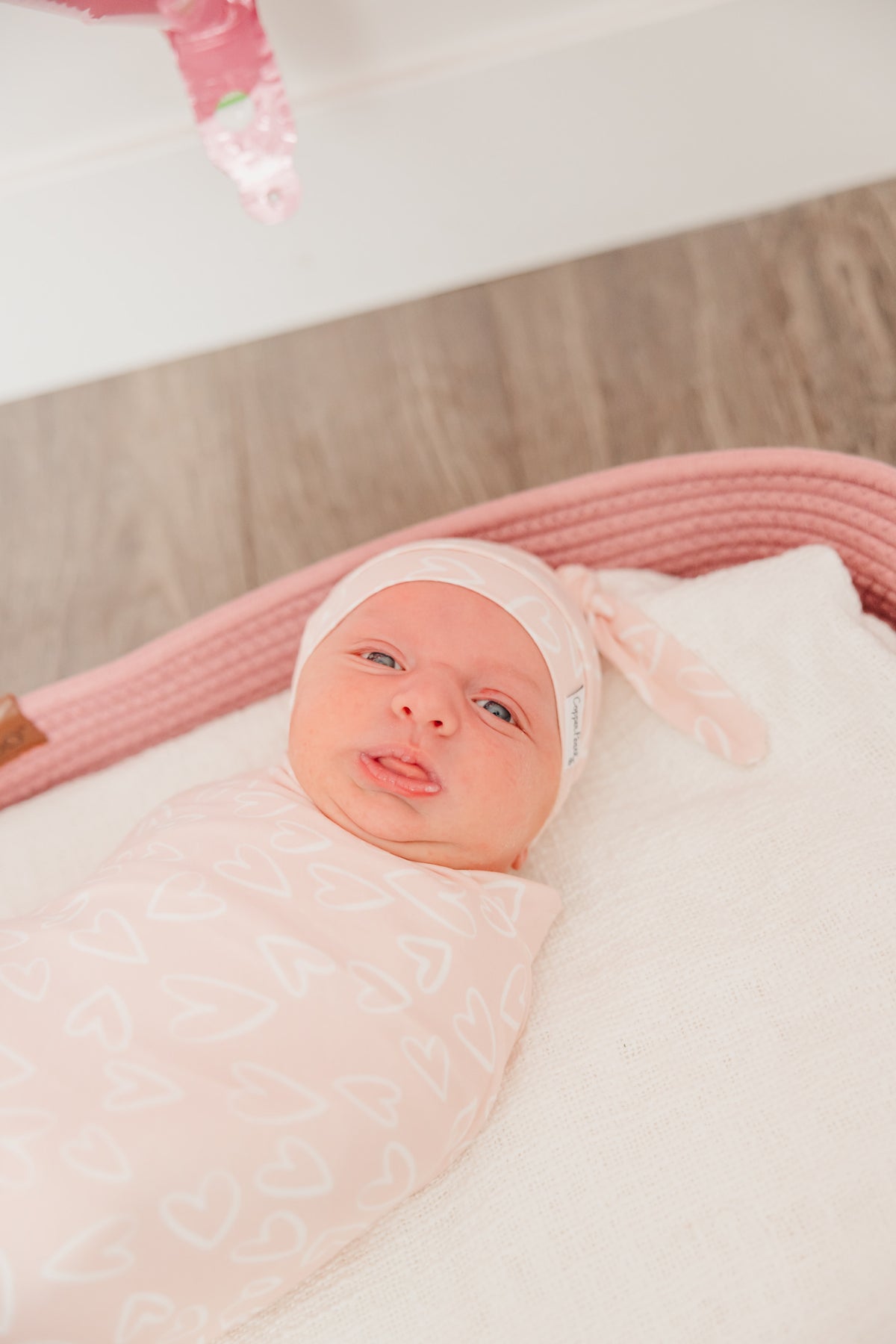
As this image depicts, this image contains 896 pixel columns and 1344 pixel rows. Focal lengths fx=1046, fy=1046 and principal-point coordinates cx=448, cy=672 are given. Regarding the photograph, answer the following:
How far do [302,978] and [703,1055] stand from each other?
334mm

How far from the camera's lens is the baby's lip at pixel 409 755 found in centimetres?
81

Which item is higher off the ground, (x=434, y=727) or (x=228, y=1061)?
(x=434, y=727)

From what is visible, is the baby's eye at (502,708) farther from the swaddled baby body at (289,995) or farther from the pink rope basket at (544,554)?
the pink rope basket at (544,554)

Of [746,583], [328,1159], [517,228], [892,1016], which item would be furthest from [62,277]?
[892,1016]

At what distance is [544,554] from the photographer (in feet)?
3.59

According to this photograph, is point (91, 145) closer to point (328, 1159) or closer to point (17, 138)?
point (17, 138)

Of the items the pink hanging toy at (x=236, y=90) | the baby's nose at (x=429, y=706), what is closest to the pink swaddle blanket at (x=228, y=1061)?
the baby's nose at (x=429, y=706)

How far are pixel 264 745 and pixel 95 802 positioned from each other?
0.18 metres

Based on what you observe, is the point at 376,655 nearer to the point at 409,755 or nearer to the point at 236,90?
the point at 409,755

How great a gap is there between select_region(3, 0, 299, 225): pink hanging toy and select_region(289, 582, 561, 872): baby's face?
0.41 meters

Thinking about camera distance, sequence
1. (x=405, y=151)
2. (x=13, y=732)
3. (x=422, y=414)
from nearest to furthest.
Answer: (x=13, y=732) → (x=405, y=151) → (x=422, y=414)

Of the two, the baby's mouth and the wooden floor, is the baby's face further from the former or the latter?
the wooden floor

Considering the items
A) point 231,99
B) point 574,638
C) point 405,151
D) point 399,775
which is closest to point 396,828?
point 399,775

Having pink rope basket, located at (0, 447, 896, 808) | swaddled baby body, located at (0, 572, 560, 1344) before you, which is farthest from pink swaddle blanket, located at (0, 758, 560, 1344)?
pink rope basket, located at (0, 447, 896, 808)
